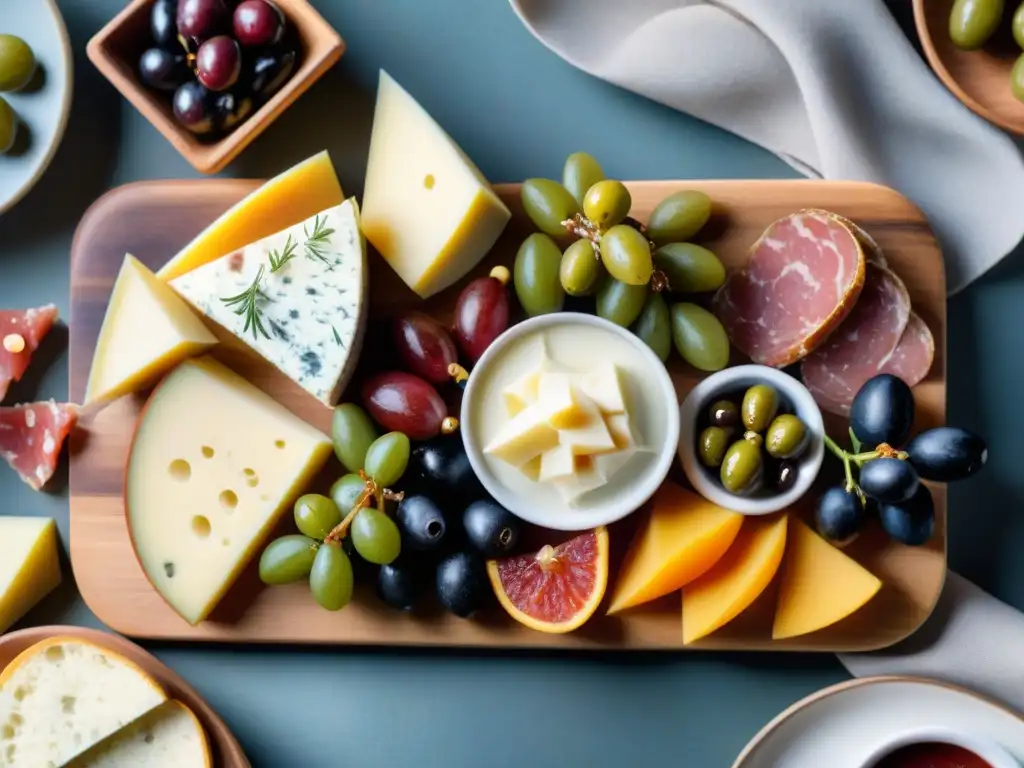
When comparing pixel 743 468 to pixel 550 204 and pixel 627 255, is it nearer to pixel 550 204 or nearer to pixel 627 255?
pixel 627 255

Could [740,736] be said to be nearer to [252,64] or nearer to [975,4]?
[975,4]


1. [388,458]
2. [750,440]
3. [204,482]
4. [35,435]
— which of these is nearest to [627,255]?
[750,440]

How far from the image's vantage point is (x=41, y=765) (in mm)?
1278

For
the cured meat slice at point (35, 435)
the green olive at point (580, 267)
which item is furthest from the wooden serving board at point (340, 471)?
the green olive at point (580, 267)

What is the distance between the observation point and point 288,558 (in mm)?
1185

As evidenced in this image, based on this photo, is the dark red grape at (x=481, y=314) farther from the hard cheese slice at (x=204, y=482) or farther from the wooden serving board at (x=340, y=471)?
the hard cheese slice at (x=204, y=482)

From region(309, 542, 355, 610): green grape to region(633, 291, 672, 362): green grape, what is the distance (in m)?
0.45

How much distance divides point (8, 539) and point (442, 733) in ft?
2.08

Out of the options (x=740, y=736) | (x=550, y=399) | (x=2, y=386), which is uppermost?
(x=2, y=386)

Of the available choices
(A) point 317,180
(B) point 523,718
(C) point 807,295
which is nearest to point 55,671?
(B) point 523,718

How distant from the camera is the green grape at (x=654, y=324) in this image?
1.19 m

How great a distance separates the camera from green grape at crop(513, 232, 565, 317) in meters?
1.18

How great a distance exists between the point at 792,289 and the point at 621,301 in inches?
8.6

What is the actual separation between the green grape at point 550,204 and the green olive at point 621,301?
91 mm
